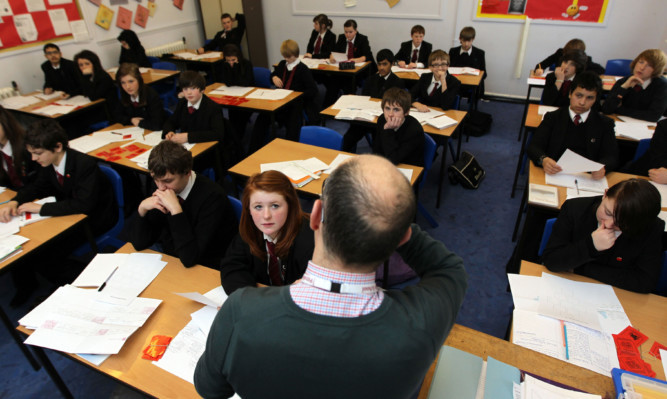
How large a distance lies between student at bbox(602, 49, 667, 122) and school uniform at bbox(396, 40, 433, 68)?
2607 millimetres

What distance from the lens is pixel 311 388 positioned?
736 millimetres

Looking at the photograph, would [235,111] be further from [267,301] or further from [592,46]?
[592,46]

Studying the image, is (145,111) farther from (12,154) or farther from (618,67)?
(618,67)

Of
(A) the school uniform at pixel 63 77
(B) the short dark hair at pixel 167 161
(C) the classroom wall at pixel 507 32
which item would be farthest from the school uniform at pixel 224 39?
(B) the short dark hair at pixel 167 161

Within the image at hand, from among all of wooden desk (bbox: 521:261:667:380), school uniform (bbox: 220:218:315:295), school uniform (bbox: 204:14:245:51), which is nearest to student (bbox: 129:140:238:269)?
school uniform (bbox: 220:218:315:295)

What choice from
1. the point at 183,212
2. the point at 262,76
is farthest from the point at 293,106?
the point at 183,212

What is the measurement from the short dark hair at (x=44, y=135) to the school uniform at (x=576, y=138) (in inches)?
131

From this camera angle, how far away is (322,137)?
333 cm

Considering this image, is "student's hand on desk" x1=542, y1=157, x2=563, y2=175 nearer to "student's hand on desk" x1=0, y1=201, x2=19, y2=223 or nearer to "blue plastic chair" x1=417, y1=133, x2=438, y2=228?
"blue plastic chair" x1=417, y1=133, x2=438, y2=228

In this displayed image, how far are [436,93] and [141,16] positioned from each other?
5.24 metres

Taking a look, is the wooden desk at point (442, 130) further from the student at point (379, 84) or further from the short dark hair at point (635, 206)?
the short dark hair at point (635, 206)

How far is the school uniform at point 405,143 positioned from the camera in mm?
3086

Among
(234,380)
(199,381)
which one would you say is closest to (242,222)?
(199,381)

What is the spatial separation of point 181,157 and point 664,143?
3231mm
